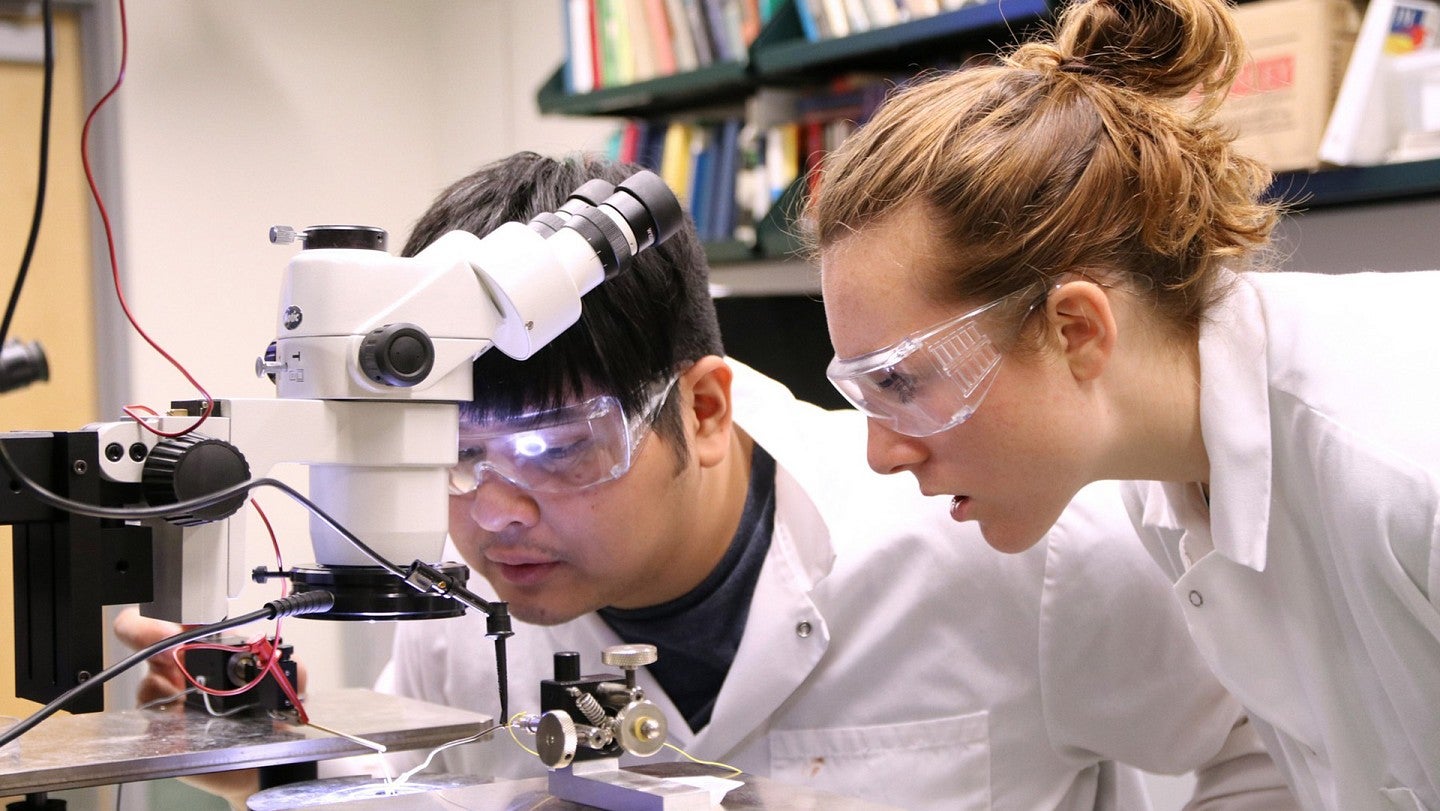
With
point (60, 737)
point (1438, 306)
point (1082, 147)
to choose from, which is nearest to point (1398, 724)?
point (1438, 306)

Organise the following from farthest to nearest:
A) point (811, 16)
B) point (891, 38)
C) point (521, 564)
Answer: point (811, 16) → point (891, 38) → point (521, 564)

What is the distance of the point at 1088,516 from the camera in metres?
1.46

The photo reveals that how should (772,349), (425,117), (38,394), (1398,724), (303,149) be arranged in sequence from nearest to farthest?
(1398,724) < (772,349) < (38,394) < (303,149) < (425,117)

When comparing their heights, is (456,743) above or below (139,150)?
below

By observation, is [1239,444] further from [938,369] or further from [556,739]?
[556,739]

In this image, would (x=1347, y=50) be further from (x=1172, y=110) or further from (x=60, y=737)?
(x=60, y=737)

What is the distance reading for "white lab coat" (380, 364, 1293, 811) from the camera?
4.69 ft

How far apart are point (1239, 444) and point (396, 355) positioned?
0.71m

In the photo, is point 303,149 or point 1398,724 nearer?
point 1398,724

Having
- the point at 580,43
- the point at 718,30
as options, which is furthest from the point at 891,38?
the point at 580,43

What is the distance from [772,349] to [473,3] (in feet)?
7.56

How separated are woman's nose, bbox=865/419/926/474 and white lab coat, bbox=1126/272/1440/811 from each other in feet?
0.83

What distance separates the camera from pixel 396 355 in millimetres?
913

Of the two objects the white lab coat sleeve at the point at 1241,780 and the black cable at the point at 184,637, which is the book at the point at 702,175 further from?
the black cable at the point at 184,637
